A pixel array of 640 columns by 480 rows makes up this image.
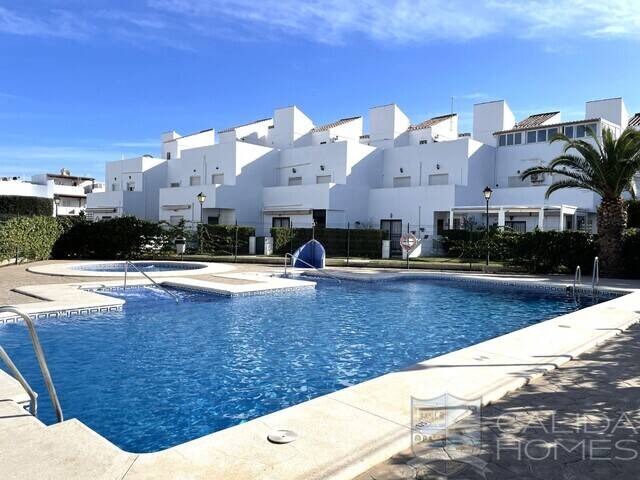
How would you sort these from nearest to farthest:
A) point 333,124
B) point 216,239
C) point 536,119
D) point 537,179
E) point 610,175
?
point 610,175
point 216,239
point 537,179
point 536,119
point 333,124

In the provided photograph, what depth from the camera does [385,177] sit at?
4094 centimetres

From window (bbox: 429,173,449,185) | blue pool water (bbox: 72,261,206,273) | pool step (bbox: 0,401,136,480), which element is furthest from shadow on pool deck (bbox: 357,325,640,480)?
window (bbox: 429,173,449,185)

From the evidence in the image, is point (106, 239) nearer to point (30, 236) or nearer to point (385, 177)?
point (30, 236)

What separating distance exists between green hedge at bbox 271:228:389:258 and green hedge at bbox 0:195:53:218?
3411 centimetres

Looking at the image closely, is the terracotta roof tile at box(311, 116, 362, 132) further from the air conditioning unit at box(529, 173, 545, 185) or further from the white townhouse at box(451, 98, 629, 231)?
the air conditioning unit at box(529, 173, 545, 185)

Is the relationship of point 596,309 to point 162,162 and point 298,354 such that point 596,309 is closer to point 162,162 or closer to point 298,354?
point 298,354

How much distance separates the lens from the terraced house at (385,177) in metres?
33.2

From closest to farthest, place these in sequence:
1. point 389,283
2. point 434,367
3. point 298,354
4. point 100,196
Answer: point 434,367, point 298,354, point 389,283, point 100,196

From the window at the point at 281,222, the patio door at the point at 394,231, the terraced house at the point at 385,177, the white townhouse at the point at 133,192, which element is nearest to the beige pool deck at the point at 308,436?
the terraced house at the point at 385,177

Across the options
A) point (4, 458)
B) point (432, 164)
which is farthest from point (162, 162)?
point (4, 458)

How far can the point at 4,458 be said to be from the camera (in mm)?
3691

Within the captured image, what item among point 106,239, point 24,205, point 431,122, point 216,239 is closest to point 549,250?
point 216,239

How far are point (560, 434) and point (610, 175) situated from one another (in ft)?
59.3

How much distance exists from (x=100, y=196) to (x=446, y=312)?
1742 inches
